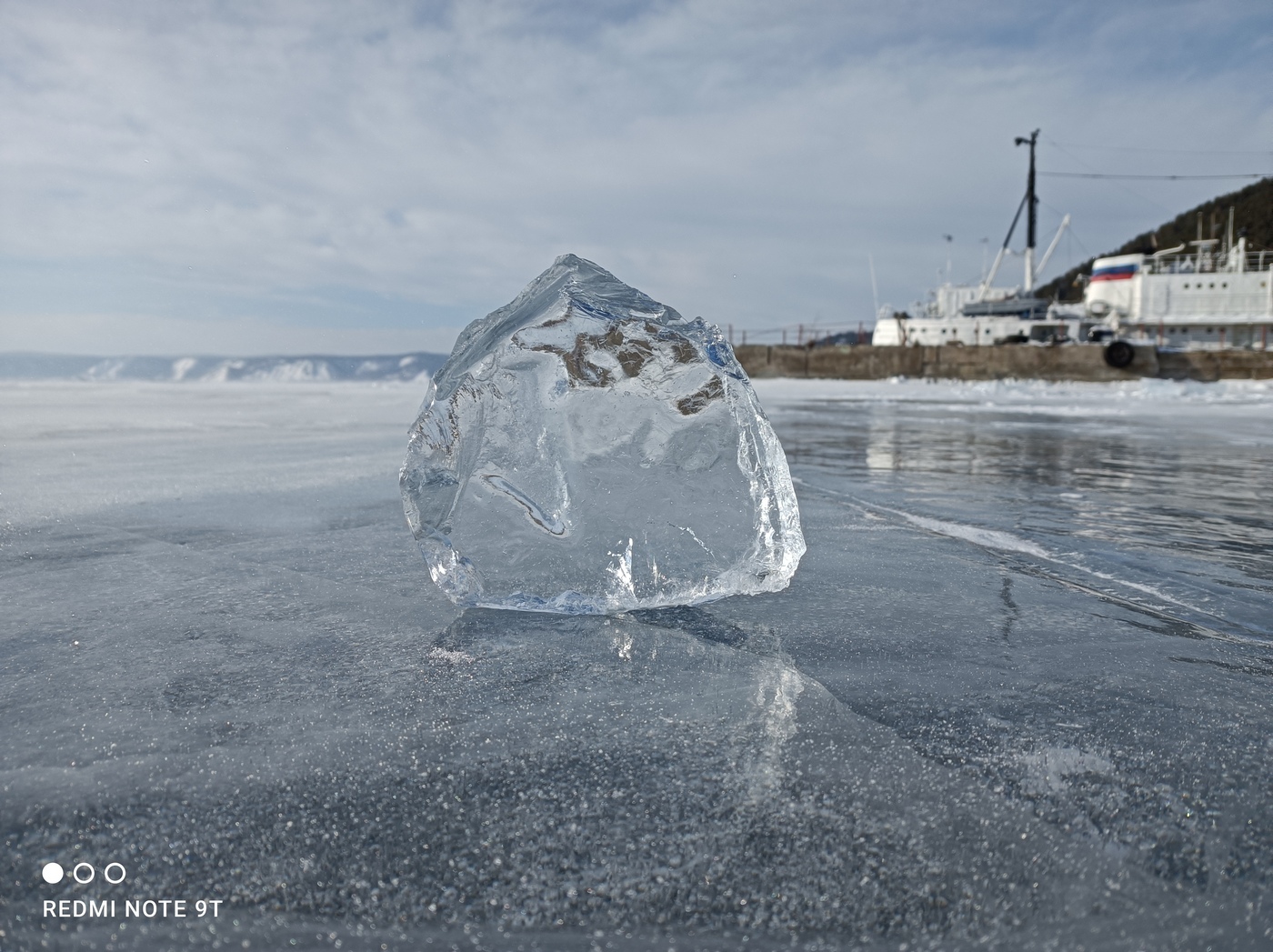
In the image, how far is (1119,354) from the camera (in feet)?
79.6

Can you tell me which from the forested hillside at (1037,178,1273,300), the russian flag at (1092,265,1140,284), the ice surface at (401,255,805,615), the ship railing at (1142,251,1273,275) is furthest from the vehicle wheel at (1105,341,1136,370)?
the forested hillside at (1037,178,1273,300)

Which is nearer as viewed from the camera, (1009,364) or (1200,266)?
(1009,364)

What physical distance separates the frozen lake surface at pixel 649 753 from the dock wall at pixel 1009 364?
22686 millimetres

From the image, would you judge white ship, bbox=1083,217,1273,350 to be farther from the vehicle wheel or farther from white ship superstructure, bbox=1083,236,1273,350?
the vehicle wheel

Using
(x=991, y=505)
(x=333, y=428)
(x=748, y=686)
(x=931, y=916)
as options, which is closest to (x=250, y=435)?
(x=333, y=428)

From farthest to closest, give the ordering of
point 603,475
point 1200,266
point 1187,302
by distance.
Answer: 1. point 1200,266
2. point 1187,302
3. point 603,475

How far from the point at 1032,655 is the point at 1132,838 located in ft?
2.29

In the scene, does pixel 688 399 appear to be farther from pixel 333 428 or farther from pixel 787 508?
pixel 333 428

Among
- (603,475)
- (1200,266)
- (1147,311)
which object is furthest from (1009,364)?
(603,475)

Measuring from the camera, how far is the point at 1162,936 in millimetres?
798

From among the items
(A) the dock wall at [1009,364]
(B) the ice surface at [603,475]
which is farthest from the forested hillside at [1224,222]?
(B) the ice surface at [603,475]

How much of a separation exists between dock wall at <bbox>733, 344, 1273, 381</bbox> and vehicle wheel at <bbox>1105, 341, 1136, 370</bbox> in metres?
0.13

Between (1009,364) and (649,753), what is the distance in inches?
1070

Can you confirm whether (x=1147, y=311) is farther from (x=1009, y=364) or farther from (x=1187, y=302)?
(x=1009, y=364)
